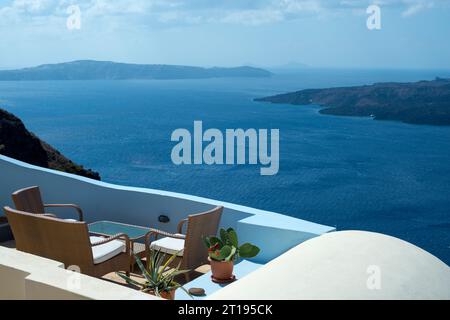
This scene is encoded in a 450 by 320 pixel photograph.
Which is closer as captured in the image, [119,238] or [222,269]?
[222,269]

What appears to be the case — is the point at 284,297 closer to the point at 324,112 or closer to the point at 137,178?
the point at 137,178

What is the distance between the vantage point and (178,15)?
10462 centimetres

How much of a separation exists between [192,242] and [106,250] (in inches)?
25.7

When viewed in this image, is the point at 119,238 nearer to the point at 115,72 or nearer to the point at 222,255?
the point at 222,255

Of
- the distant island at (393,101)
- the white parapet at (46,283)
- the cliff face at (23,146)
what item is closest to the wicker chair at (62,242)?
the white parapet at (46,283)

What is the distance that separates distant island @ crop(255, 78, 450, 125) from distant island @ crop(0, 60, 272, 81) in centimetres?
4174

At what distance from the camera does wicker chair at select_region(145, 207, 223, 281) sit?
437cm

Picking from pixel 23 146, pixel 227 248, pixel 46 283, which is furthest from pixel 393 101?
pixel 46 283

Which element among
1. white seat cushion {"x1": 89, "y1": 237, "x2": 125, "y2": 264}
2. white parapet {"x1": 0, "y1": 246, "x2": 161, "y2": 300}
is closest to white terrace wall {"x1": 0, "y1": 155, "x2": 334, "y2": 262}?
white seat cushion {"x1": 89, "y1": 237, "x2": 125, "y2": 264}

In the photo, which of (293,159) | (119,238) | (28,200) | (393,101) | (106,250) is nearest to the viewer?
(106,250)

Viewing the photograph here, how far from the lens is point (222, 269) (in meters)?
4.38

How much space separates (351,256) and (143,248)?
2194 mm

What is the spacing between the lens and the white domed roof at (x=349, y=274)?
9.23ft

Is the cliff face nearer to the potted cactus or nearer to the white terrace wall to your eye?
the white terrace wall
